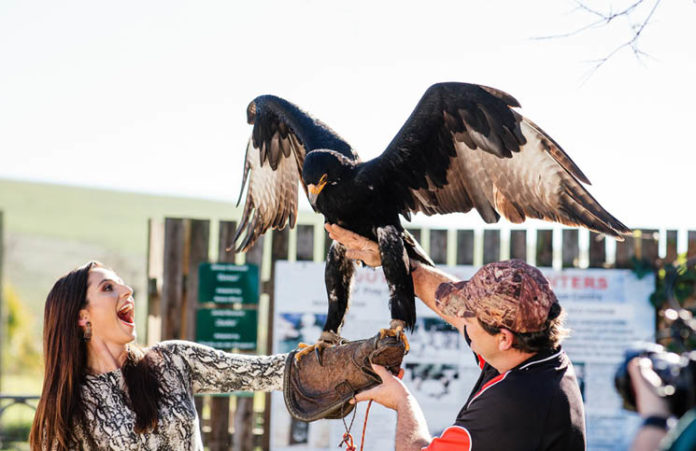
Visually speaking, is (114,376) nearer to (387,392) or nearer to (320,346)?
(320,346)

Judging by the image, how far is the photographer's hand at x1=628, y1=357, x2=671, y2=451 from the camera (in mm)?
1305

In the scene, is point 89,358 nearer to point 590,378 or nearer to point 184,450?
point 184,450

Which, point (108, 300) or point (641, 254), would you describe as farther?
point (641, 254)

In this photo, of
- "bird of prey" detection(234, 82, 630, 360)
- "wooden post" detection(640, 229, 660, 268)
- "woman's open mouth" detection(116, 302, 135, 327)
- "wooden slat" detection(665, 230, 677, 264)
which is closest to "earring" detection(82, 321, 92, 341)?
"woman's open mouth" detection(116, 302, 135, 327)

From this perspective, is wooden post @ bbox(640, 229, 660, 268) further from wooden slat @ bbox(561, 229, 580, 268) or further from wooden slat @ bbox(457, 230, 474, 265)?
wooden slat @ bbox(457, 230, 474, 265)

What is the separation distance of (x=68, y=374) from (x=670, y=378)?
6.23 feet

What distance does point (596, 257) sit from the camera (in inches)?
230

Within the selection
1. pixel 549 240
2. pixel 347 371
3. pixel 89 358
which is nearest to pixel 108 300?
pixel 89 358

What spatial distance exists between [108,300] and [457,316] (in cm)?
125

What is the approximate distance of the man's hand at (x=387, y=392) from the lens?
7.18ft

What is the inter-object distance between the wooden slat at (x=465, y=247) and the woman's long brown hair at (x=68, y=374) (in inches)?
143

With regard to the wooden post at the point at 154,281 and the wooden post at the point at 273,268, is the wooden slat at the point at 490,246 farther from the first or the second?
the wooden post at the point at 154,281

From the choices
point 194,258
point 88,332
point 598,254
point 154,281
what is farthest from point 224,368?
point 598,254

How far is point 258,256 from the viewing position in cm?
600
